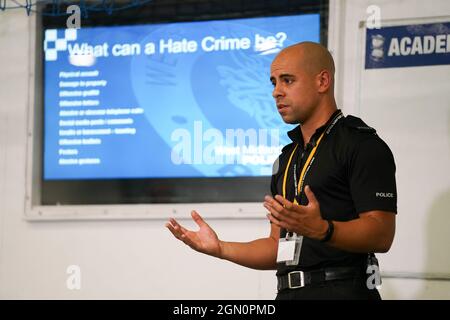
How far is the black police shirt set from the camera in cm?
245

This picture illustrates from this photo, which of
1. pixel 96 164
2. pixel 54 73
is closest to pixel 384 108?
pixel 96 164

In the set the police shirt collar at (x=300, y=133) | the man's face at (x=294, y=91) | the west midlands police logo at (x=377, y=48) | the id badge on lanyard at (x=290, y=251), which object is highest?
the west midlands police logo at (x=377, y=48)

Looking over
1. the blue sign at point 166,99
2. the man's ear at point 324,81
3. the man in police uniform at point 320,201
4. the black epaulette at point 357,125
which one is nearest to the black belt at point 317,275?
the man in police uniform at point 320,201

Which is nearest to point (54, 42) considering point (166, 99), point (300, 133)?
point (166, 99)

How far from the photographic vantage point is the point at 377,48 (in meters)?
4.09

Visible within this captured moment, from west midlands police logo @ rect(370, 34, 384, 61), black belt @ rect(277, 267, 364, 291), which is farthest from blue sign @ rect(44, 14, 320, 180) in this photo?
black belt @ rect(277, 267, 364, 291)

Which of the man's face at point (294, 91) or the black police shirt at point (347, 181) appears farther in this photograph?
the man's face at point (294, 91)

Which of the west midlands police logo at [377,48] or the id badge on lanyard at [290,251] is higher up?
the west midlands police logo at [377,48]

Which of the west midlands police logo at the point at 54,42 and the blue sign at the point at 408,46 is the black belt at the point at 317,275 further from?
the west midlands police logo at the point at 54,42

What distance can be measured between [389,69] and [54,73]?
2.06m

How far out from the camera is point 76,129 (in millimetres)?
4555

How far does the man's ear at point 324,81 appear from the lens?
2734mm

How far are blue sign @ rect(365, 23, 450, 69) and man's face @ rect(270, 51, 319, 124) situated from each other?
1465mm

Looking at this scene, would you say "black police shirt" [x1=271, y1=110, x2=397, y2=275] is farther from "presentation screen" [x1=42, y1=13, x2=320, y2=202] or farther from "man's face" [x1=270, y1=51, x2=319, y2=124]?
"presentation screen" [x1=42, y1=13, x2=320, y2=202]
